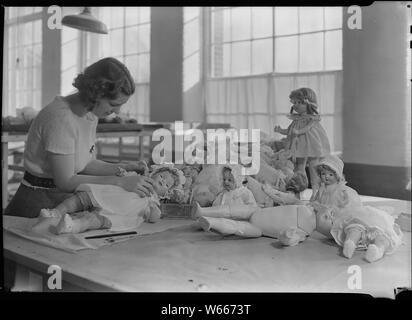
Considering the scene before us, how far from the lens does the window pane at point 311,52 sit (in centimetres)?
98

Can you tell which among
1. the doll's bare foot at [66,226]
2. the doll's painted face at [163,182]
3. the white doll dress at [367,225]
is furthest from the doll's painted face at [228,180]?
the doll's bare foot at [66,226]

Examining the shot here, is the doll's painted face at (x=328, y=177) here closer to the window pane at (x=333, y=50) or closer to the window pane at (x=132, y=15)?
the window pane at (x=333, y=50)

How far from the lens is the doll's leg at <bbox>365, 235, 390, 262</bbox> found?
862mm

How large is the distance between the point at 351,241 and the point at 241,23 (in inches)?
22.6

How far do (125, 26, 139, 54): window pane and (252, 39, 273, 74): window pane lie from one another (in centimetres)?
28

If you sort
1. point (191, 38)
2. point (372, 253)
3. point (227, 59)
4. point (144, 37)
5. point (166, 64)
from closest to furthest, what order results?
point (372, 253) → point (227, 59) → point (144, 37) → point (191, 38) → point (166, 64)

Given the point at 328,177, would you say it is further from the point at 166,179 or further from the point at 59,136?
the point at 59,136

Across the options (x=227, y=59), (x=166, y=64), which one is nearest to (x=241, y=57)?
(x=227, y=59)

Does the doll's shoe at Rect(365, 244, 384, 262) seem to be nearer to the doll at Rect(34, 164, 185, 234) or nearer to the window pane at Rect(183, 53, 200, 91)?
the doll at Rect(34, 164, 185, 234)

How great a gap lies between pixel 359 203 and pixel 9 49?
811 mm

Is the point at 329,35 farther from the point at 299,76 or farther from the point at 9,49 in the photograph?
the point at 9,49

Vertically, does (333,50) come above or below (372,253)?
above

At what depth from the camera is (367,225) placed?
2.89ft

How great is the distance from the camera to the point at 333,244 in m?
0.91
